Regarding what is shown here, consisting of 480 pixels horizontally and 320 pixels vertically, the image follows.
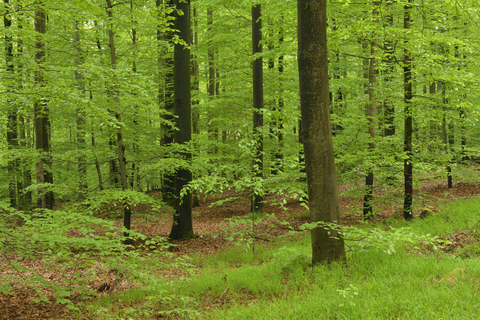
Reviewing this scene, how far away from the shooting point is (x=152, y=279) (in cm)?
483

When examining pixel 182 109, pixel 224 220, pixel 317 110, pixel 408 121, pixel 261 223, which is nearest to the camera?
pixel 317 110

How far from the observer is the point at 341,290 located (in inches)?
139

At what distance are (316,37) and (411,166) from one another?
628 cm

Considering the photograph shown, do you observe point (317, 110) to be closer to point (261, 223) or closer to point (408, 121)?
point (261, 223)

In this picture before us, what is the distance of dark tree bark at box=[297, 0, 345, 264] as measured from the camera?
15.0ft

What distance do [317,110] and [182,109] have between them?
6.41m

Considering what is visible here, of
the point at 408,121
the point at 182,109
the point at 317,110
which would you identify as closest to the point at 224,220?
the point at 182,109

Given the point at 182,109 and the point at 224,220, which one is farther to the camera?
the point at 224,220

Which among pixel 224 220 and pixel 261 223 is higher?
pixel 261 223

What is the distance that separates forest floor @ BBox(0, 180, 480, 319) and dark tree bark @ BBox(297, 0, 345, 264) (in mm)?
1056

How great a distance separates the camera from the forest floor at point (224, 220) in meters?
5.58

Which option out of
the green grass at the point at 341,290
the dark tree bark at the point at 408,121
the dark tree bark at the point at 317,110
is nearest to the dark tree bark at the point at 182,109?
the green grass at the point at 341,290

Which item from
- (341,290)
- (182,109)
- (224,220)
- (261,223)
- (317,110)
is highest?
(182,109)

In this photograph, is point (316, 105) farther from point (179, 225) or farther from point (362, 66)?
point (362, 66)
